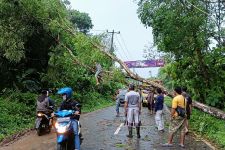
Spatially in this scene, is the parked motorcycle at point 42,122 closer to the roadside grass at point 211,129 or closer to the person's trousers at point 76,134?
the person's trousers at point 76,134

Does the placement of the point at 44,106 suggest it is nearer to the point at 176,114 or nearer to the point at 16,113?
the point at 16,113

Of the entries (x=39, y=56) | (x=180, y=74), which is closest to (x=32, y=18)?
(x=39, y=56)

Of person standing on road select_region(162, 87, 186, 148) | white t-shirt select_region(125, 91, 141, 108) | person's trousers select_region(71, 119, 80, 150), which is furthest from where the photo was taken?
white t-shirt select_region(125, 91, 141, 108)

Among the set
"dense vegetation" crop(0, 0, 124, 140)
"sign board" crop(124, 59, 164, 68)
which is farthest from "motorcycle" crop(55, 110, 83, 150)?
"sign board" crop(124, 59, 164, 68)

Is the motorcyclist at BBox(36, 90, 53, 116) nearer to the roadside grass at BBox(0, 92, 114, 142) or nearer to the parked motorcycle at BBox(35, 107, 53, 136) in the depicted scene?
the parked motorcycle at BBox(35, 107, 53, 136)

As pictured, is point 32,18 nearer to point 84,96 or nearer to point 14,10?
point 14,10

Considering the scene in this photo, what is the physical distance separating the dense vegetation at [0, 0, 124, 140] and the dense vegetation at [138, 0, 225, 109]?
12.5 feet

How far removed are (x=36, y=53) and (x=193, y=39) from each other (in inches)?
418

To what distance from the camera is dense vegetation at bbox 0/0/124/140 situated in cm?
2273

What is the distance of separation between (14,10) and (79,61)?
4.63 meters

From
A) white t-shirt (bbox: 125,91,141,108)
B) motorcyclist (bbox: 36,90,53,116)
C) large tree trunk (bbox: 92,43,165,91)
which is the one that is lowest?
motorcyclist (bbox: 36,90,53,116)

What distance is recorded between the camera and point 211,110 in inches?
756

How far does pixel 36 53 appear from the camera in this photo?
86.9ft

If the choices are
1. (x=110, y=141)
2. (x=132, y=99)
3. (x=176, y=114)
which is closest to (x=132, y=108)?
(x=132, y=99)
